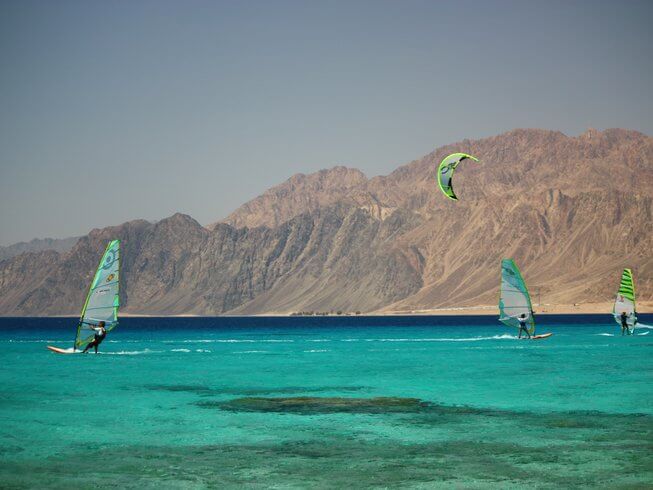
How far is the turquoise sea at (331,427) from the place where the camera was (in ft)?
74.5

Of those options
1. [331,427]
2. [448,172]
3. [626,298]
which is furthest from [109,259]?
[626,298]

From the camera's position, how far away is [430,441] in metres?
27.4

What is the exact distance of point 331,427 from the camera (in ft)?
99.8

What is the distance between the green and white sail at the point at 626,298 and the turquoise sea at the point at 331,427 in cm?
3281

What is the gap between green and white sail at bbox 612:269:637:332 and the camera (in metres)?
88.9

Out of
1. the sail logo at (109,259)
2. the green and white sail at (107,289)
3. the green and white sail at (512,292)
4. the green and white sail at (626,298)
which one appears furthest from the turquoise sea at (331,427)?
the green and white sail at (626,298)

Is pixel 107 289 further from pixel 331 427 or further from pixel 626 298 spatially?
pixel 626 298

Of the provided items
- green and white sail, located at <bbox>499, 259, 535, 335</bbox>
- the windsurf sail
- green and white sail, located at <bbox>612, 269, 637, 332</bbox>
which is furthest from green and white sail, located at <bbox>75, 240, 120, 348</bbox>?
green and white sail, located at <bbox>612, 269, 637, 332</bbox>

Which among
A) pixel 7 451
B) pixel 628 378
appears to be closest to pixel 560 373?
pixel 628 378

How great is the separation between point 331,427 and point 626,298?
228 feet

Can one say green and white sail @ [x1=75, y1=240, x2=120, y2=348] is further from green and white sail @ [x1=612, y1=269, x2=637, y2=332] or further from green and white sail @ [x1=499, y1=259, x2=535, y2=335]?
green and white sail @ [x1=612, y1=269, x2=637, y2=332]

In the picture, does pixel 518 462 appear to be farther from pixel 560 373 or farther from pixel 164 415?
pixel 560 373

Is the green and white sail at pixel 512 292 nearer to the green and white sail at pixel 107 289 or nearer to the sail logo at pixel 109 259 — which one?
the green and white sail at pixel 107 289

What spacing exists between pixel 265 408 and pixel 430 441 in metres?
10.3
